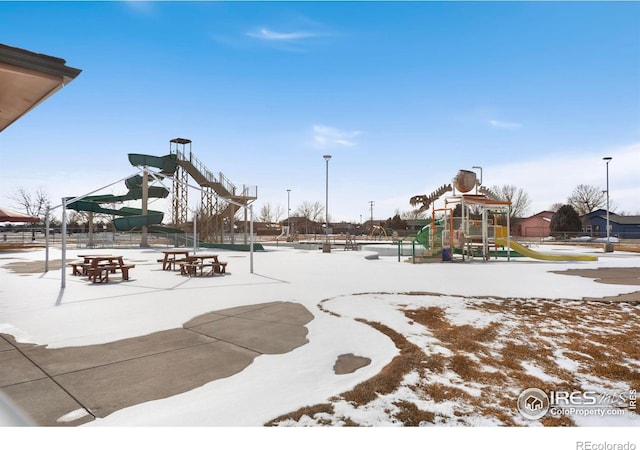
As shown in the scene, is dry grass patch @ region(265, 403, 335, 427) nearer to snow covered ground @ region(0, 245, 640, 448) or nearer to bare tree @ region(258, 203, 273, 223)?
snow covered ground @ region(0, 245, 640, 448)

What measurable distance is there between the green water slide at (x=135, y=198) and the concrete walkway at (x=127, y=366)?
27.2 meters

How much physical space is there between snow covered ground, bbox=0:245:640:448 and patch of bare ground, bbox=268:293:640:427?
Result: 0.07 feet

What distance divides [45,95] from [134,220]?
99.7 ft

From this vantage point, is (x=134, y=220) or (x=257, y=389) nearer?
(x=257, y=389)

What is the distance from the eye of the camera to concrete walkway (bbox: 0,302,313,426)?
3520 mm

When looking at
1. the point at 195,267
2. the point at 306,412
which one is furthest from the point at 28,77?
the point at 195,267

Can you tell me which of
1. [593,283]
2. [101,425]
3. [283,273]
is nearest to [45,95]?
[101,425]

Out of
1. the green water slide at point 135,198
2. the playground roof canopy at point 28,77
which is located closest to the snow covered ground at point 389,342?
the playground roof canopy at point 28,77

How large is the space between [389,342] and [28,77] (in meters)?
5.97

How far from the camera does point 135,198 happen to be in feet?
118

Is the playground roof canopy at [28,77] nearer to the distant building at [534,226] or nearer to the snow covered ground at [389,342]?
the snow covered ground at [389,342]

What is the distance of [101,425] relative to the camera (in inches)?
124

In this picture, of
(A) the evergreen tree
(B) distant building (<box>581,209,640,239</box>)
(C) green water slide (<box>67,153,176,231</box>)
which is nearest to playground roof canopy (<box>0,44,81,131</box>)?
(C) green water slide (<box>67,153,176,231</box>)
